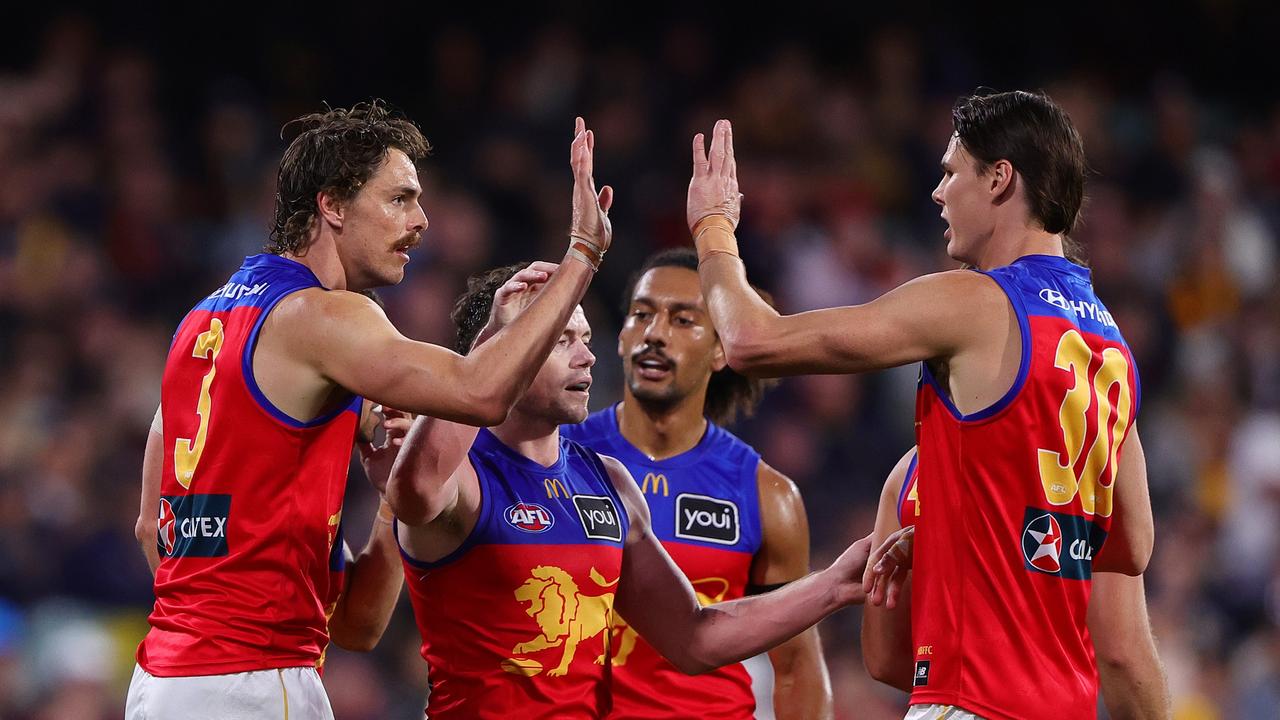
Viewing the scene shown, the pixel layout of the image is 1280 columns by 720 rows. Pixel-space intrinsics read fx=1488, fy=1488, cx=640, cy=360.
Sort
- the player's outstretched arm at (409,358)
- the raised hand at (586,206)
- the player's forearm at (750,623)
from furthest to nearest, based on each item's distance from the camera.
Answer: the player's forearm at (750,623), the raised hand at (586,206), the player's outstretched arm at (409,358)

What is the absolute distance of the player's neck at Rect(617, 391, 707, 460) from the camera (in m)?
5.96

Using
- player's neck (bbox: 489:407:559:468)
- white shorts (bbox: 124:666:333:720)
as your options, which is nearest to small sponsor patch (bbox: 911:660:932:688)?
player's neck (bbox: 489:407:559:468)

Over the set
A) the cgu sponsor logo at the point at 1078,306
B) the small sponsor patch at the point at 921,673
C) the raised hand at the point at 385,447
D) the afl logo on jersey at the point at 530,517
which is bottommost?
the small sponsor patch at the point at 921,673

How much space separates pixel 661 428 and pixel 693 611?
49.8 inches

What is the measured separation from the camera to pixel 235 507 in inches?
155

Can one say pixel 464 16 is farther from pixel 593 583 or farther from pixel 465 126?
pixel 593 583

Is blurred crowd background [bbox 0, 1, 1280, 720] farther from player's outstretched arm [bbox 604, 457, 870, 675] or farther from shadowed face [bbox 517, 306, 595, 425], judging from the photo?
shadowed face [bbox 517, 306, 595, 425]

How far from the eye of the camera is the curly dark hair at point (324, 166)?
426cm

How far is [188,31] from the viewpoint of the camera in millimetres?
11789

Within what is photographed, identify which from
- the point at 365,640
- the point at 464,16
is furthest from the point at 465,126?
the point at 365,640

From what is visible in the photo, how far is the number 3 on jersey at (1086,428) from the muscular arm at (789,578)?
6.61 ft

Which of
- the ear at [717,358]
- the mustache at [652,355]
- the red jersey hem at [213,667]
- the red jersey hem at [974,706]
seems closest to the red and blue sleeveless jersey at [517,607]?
the red jersey hem at [213,667]

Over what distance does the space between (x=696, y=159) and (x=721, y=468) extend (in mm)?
1890

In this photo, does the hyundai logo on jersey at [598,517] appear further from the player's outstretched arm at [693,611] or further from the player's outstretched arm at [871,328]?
the player's outstretched arm at [871,328]
